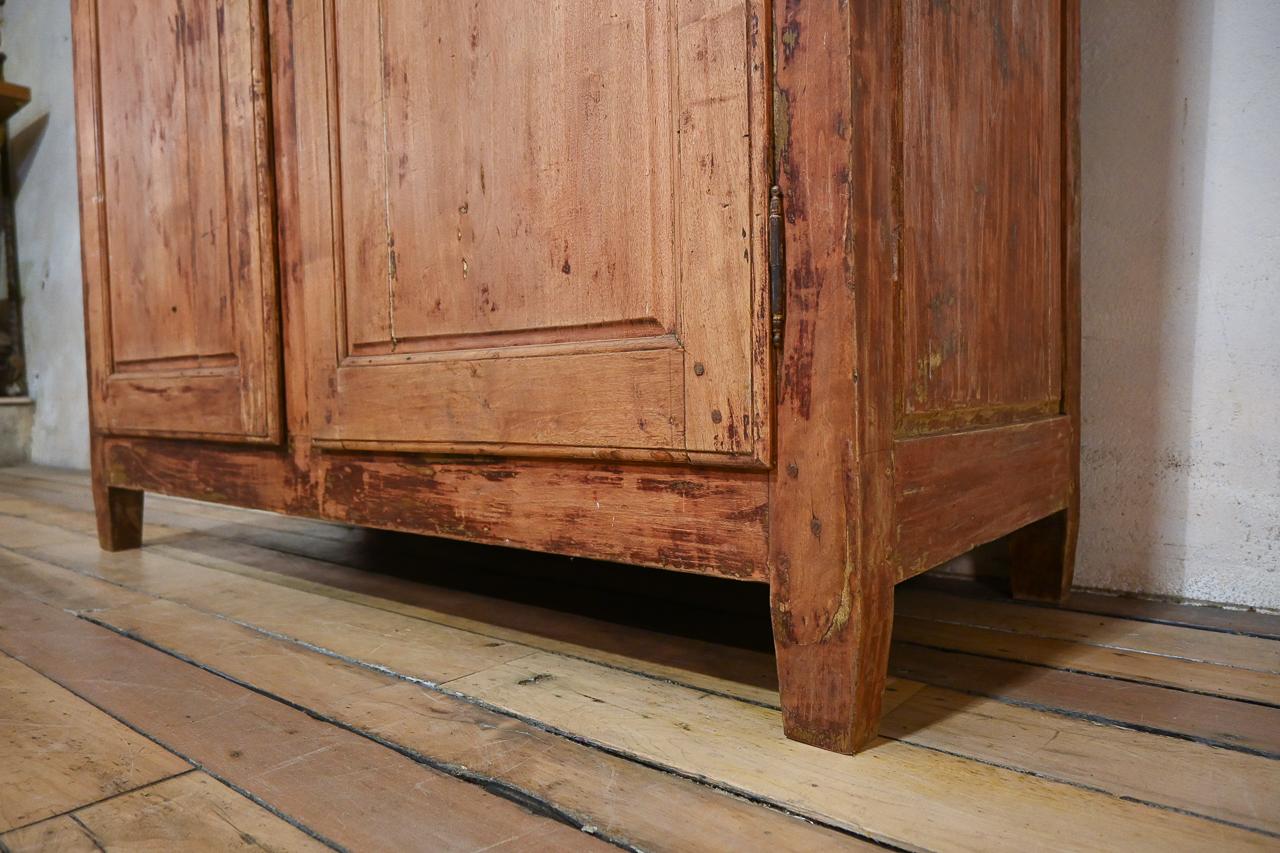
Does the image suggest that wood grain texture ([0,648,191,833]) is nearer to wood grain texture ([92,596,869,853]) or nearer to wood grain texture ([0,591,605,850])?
wood grain texture ([0,591,605,850])

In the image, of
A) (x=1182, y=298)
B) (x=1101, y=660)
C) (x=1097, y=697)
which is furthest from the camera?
(x=1182, y=298)

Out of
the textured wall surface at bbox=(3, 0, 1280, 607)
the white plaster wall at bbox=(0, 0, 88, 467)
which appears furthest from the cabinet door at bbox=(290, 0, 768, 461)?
the white plaster wall at bbox=(0, 0, 88, 467)

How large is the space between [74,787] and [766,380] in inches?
22.9

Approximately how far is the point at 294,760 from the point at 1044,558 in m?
0.91

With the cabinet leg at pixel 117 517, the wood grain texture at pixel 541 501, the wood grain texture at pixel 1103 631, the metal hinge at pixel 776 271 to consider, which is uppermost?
the metal hinge at pixel 776 271

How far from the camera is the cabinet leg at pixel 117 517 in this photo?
1544mm

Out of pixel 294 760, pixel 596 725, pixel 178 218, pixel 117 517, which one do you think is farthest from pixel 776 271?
pixel 117 517

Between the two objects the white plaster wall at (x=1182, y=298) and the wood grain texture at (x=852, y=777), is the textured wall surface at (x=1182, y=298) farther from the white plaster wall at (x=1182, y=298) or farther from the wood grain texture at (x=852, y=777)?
the wood grain texture at (x=852, y=777)

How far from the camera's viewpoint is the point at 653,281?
74 cm

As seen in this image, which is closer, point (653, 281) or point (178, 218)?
point (653, 281)

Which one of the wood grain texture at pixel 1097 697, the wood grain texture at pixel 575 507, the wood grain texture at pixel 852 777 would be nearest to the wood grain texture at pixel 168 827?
the wood grain texture at pixel 852 777

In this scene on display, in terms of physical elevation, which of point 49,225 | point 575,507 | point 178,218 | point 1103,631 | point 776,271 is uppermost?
point 49,225

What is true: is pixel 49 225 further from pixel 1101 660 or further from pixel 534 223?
pixel 1101 660

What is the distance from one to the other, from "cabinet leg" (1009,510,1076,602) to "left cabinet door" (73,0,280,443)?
38.4 inches
